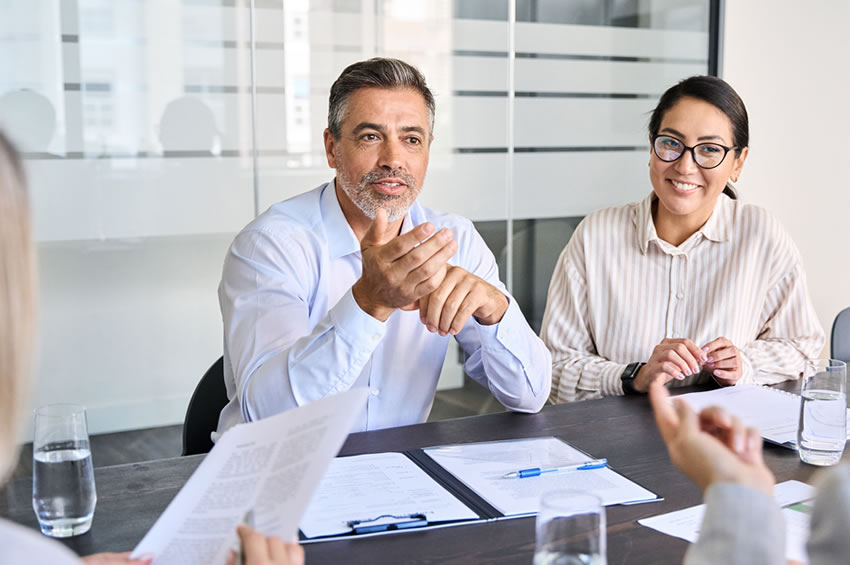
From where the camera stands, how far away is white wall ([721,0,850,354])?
15.4 feet

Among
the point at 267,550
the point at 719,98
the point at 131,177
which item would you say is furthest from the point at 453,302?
the point at 131,177

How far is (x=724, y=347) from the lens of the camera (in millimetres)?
2168

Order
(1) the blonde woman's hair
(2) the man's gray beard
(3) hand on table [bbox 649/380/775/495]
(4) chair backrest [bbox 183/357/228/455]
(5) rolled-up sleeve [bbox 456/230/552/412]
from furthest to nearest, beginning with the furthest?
(2) the man's gray beard, (4) chair backrest [bbox 183/357/228/455], (5) rolled-up sleeve [bbox 456/230/552/412], (3) hand on table [bbox 649/380/775/495], (1) the blonde woman's hair

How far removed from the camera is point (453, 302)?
184cm

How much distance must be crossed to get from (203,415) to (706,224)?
1.42 meters

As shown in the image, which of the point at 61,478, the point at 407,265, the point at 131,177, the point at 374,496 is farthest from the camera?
the point at 131,177

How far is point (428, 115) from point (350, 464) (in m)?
1.06

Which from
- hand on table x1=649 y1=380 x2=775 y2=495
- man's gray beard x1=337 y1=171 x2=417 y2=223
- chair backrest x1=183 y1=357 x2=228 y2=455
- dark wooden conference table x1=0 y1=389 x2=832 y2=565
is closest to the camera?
hand on table x1=649 y1=380 x2=775 y2=495

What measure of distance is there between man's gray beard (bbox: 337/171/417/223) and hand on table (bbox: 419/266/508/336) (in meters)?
0.39

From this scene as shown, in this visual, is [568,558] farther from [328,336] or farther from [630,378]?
[630,378]

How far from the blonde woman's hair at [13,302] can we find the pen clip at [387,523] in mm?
591

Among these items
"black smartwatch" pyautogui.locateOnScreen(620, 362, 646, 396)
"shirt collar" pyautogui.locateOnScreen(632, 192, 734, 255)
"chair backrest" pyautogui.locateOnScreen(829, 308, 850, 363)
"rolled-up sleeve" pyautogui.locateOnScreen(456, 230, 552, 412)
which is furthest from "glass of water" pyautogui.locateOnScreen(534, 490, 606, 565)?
"chair backrest" pyautogui.locateOnScreen(829, 308, 850, 363)

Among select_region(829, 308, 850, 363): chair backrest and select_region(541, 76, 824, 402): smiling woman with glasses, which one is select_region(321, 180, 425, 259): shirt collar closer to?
select_region(541, 76, 824, 402): smiling woman with glasses

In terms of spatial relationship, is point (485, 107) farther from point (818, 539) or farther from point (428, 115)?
point (818, 539)
